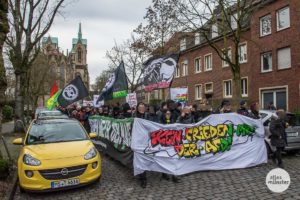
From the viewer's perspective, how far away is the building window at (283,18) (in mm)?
24303

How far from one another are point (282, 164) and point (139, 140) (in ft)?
13.5

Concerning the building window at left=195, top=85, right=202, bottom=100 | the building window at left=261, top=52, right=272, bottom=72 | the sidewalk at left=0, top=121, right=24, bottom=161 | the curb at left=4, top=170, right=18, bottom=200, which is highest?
the building window at left=261, top=52, right=272, bottom=72

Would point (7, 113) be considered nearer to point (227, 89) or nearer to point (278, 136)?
point (227, 89)

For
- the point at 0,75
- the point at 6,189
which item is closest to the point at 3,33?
the point at 0,75

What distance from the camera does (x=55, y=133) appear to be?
8523mm

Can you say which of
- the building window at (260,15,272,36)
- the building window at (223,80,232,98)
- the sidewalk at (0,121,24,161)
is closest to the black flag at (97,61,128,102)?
the sidewalk at (0,121,24,161)

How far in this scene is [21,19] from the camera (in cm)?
2041

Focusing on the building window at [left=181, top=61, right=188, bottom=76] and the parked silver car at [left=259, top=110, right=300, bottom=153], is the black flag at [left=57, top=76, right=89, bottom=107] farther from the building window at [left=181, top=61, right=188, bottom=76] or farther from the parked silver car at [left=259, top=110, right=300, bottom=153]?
the building window at [left=181, top=61, right=188, bottom=76]

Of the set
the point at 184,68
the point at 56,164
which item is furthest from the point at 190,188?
the point at 184,68

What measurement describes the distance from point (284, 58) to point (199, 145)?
1855cm

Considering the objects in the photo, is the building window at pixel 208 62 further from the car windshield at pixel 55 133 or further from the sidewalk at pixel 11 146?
the car windshield at pixel 55 133

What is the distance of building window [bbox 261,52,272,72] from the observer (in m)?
26.3

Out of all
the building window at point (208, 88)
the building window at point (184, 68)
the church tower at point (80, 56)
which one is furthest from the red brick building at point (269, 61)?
the church tower at point (80, 56)

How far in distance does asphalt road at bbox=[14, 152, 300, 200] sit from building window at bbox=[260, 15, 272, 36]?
1942 centimetres
